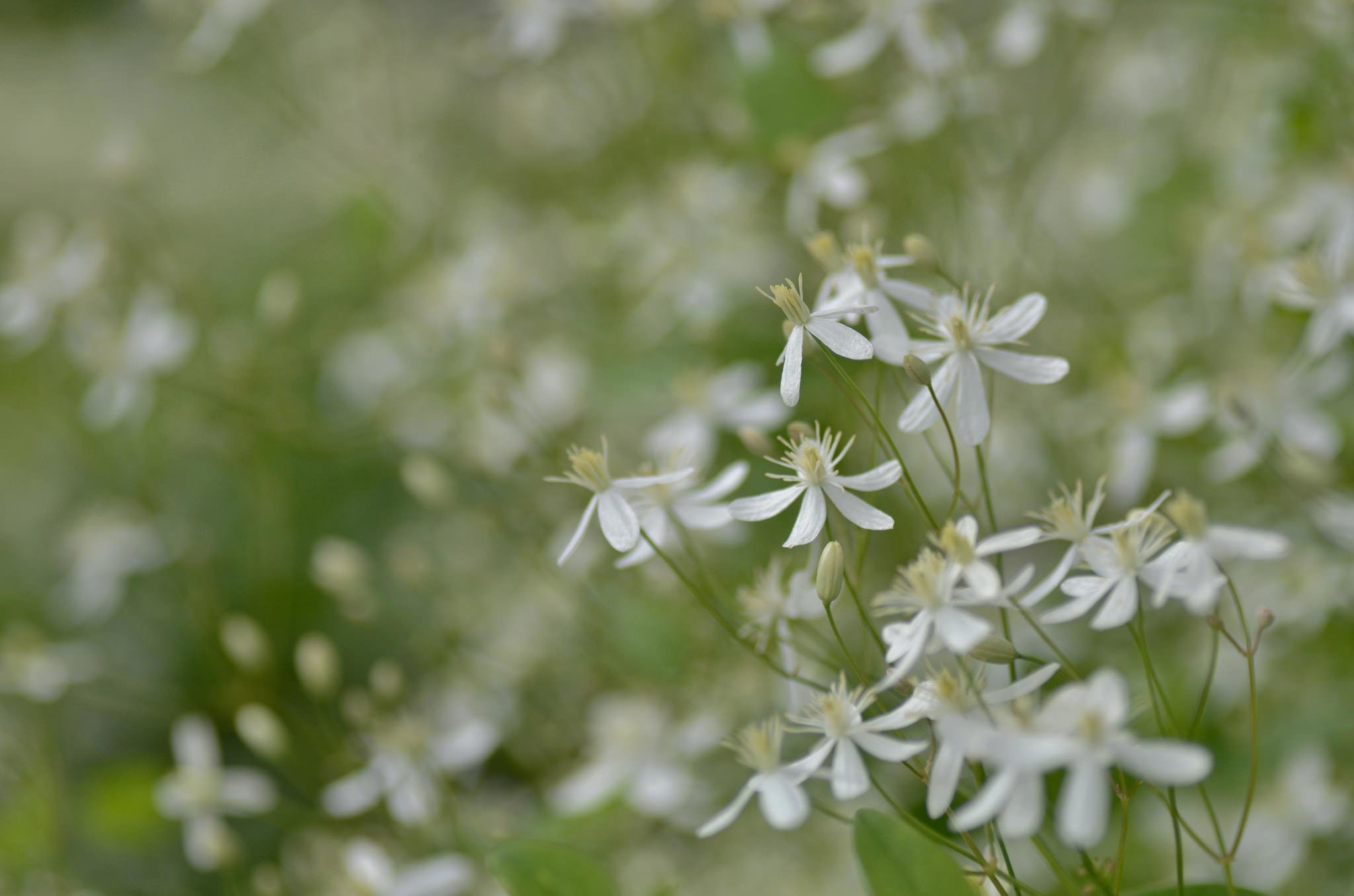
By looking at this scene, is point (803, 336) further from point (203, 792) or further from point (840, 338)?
point (203, 792)

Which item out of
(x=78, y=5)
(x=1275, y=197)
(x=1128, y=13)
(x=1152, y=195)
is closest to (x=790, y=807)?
(x=1275, y=197)

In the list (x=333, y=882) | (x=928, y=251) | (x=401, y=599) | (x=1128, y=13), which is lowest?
(x=401, y=599)

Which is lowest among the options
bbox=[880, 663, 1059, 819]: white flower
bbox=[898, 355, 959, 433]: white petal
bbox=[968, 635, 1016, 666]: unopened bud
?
bbox=[880, 663, 1059, 819]: white flower

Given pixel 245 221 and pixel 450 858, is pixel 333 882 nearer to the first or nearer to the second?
pixel 450 858

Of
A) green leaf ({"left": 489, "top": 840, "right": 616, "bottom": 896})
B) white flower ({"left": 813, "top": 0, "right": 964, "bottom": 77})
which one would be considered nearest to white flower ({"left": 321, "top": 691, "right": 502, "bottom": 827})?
green leaf ({"left": 489, "top": 840, "right": 616, "bottom": 896})

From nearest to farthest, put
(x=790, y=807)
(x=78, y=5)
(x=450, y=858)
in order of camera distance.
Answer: (x=790, y=807)
(x=450, y=858)
(x=78, y=5)

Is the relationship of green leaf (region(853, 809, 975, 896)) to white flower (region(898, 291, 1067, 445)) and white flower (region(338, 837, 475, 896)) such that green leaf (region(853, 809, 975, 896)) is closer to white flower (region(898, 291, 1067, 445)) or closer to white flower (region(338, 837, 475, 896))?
white flower (region(898, 291, 1067, 445))

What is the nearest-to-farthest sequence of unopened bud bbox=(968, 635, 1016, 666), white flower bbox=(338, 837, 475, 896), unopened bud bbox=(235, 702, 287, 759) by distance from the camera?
unopened bud bbox=(968, 635, 1016, 666)
white flower bbox=(338, 837, 475, 896)
unopened bud bbox=(235, 702, 287, 759)

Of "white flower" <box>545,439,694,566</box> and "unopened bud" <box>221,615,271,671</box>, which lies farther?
"unopened bud" <box>221,615,271,671</box>
